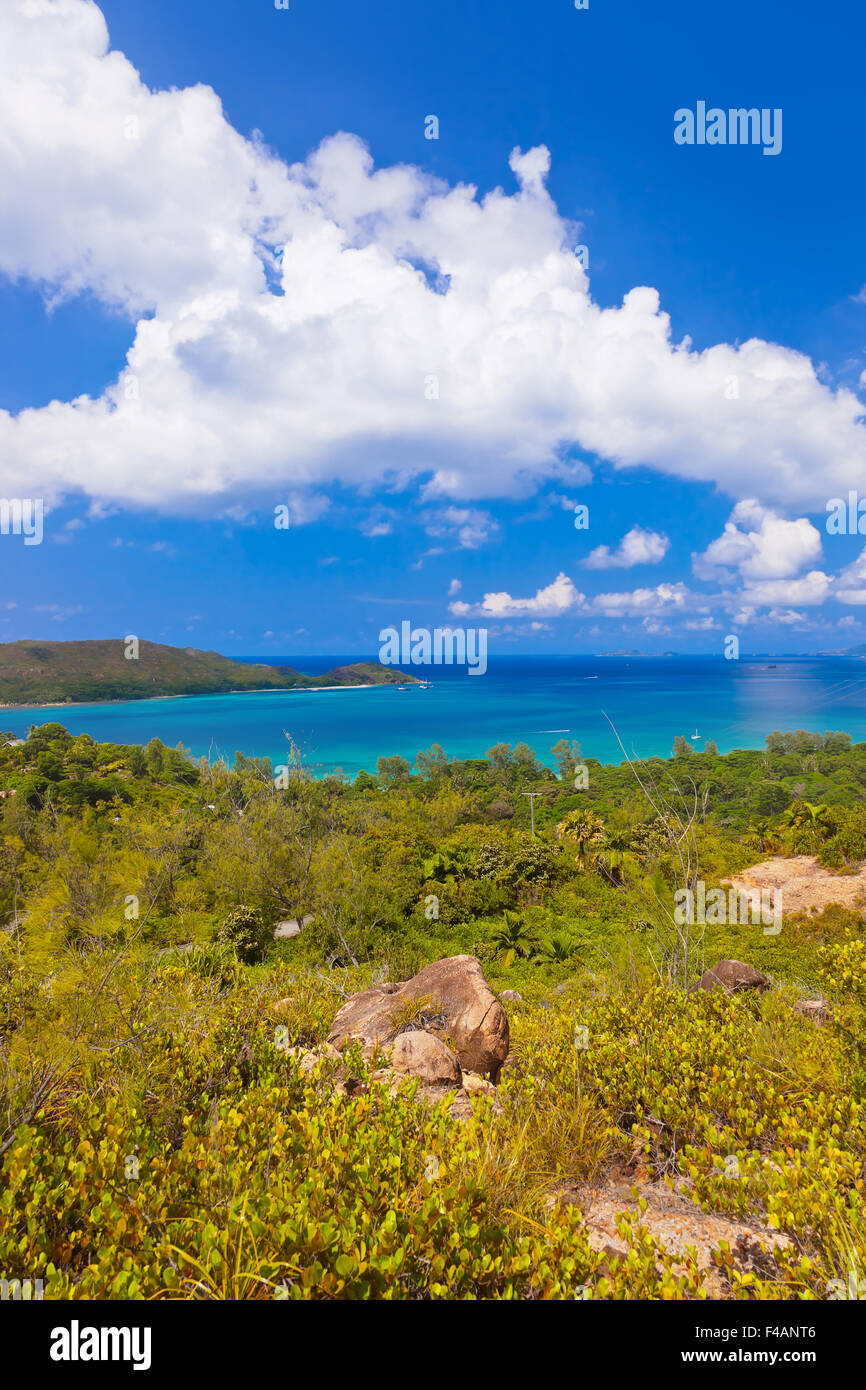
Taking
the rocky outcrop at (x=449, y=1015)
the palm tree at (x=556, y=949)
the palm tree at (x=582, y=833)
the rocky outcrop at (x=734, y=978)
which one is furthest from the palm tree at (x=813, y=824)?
the rocky outcrop at (x=449, y=1015)

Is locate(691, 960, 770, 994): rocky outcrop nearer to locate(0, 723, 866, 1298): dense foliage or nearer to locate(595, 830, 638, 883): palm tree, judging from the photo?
locate(0, 723, 866, 1298): dense foliage

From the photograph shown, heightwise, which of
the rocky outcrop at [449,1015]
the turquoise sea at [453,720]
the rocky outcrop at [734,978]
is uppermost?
the rocky outcrop at [449,1015]

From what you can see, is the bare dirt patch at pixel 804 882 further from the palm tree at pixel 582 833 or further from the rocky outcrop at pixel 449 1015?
the rocky outcrop at pixel 449 1015

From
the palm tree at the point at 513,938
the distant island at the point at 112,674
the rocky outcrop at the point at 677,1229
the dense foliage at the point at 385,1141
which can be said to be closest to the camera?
the dense foliage at the point at 385,1141

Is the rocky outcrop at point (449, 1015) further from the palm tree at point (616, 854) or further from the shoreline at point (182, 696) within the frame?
the shoreline at point (182, 696)

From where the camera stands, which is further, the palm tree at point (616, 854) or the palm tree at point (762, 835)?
the palm tree at point (762, 835)

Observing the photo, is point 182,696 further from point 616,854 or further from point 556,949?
point 556,949

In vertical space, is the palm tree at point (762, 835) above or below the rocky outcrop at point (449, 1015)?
below

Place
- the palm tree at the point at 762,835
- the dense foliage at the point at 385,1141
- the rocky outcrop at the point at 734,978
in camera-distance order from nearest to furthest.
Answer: the dense foliage at the point at 385,1141
the rocky outcrop at the point at 734,978
the palm tree at the point at 762,835

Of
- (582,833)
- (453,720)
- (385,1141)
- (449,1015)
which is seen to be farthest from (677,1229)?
(453,720)
